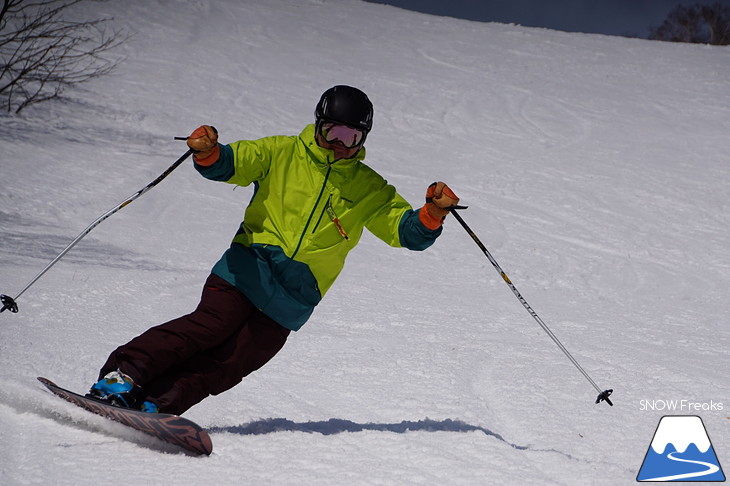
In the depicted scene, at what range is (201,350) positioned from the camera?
3.29m

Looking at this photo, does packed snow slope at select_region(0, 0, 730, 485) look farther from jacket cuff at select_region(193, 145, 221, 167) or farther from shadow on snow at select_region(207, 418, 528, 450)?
jacket cuff at select_region(193, 145, 221, 167)

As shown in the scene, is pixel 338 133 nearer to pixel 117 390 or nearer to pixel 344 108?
pixel 344 108

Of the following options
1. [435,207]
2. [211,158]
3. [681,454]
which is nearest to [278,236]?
[211,158]

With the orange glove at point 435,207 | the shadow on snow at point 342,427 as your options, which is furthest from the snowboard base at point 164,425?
the orange glove at point 435,207

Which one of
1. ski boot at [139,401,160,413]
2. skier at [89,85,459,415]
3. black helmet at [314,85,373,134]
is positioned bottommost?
ski boot at [139,401,160,413]

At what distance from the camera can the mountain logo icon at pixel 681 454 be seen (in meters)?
3.15

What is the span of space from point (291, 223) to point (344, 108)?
1.80 feet

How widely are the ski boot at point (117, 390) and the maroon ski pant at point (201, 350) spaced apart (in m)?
0.03

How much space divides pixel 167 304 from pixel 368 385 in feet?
6.93

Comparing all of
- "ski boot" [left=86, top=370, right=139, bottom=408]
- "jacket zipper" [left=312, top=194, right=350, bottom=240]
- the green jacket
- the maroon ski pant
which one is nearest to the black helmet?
the green jacket

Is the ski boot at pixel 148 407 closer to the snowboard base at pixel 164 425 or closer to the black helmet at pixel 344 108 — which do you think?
the snowboard base at pixel 164 425

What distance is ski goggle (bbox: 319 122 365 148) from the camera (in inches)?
134

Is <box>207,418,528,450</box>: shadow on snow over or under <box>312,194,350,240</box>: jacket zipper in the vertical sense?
under

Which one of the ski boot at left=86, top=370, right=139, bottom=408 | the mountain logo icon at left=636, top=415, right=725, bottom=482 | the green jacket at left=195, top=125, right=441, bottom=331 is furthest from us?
the green jacket at left=195, top=125, right=441, bottom=331
